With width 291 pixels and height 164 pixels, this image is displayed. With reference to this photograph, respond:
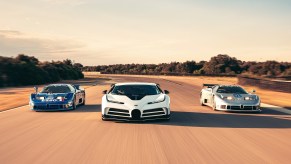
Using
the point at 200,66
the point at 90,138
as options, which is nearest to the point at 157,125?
the point at 90,138

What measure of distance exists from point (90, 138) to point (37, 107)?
7723 mm

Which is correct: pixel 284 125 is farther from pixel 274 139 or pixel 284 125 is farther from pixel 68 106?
pixel 68 106

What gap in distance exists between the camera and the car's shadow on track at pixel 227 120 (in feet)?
41.4

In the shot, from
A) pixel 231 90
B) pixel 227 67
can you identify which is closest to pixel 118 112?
pixel 231 90

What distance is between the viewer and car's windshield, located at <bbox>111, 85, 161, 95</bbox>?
45.6 feet

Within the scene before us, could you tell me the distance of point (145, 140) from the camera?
9547 millimetres

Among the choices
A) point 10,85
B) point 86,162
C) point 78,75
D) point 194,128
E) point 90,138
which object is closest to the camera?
point 86,162

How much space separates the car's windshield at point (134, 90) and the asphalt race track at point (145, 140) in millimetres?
1052

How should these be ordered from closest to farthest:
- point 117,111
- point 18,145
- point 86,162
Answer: point 86,162 → point 18,145 → point 117,111

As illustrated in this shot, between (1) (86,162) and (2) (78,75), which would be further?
(2) (78,75)

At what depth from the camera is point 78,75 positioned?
93562 millimetres

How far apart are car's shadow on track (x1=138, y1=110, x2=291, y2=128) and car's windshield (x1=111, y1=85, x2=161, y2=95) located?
1076 mm

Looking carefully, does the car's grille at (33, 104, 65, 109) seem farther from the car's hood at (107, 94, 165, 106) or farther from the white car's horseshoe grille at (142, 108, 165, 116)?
the white car's horseshoe grille at (142, 108, 165, 116)

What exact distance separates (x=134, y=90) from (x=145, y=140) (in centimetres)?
526
